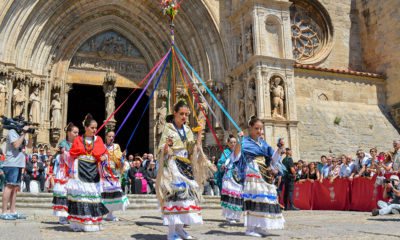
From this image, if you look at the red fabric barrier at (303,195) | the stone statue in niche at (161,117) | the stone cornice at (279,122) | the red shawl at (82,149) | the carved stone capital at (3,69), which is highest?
the carved stone capital at (3,69)

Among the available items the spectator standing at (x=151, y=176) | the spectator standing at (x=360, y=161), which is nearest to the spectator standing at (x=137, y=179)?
the spectator standing at (x=151, y=176)

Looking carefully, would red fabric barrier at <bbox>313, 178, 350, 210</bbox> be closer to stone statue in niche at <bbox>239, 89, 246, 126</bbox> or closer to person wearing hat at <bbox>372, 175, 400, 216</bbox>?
person wearing hat at <bbox>372, 175, 400, 216</bbox>

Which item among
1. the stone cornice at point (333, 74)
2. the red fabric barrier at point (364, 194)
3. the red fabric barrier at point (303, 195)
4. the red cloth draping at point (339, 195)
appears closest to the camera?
the red fabric barrier at point (364, 194)

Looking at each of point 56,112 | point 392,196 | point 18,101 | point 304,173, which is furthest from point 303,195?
point 18,101

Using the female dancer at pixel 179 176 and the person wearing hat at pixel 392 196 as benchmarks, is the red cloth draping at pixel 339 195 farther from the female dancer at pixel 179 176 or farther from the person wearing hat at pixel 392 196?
Answer: the female dancer at pixel 179 176

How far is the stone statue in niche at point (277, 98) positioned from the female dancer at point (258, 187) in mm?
8683

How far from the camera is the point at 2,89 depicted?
40.1ft

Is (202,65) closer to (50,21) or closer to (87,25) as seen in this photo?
(87,25)

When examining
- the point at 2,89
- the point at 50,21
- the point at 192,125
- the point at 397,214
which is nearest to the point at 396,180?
the point at 397,214

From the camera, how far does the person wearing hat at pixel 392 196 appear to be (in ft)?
23.7

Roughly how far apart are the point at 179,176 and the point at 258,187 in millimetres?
1224

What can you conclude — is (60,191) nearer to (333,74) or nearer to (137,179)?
(137,179)

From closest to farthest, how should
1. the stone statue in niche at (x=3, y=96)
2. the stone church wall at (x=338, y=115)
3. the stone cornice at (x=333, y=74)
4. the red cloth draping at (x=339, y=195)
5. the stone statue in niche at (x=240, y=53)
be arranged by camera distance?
the red cloth draping at (x=339, y=195), the stone statue in niche at (x=3, y=96), the stone church wall at (x=338, y=115), the stone statue in niche at (x=240, y=53), the stone cornice at (x=333, y=74)

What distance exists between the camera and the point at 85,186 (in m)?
5.32
